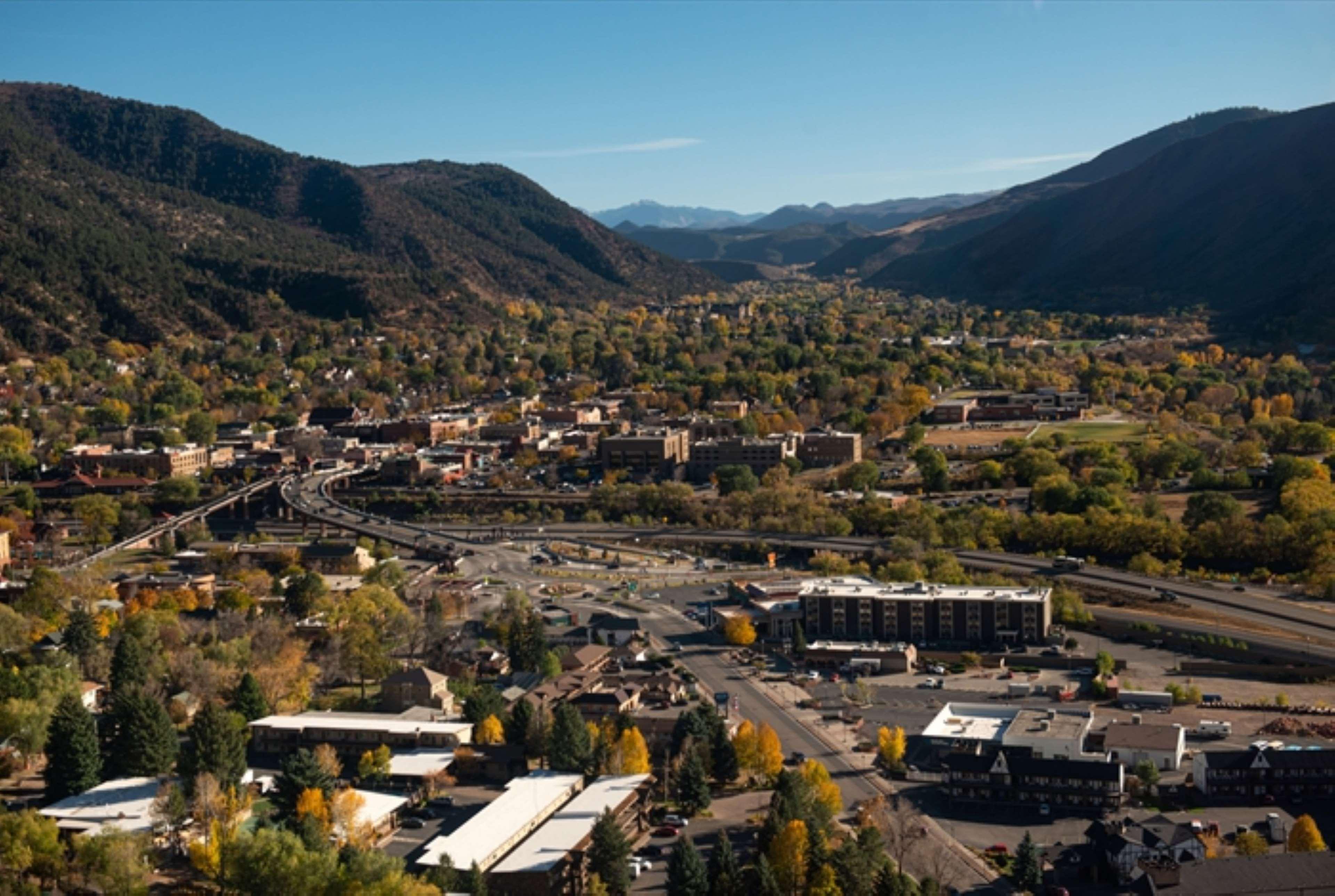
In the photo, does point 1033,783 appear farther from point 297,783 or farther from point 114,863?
point 114,863

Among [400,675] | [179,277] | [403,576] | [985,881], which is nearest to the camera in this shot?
[985,881]

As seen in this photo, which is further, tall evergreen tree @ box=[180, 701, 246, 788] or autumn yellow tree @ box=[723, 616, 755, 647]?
autumn yellow tree @ box=[723, 616, 755, 647]

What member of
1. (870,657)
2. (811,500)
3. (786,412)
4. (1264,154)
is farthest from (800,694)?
(1264,154)

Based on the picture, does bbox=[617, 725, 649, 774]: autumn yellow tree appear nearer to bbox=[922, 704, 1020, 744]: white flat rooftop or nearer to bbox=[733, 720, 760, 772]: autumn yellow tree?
bbox=[733, 720, 760, 772]: autumn yellow tree

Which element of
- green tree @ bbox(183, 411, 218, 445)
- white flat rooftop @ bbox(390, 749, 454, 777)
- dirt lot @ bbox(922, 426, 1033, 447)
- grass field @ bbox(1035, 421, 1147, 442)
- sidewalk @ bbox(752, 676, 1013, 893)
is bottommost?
sidewalk @ bbox(752, 676, 1013, 893)

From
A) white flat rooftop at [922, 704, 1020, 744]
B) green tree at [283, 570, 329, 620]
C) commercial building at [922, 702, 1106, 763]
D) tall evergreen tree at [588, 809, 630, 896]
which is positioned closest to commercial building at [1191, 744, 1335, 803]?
commercial building at [922, 702, 1106, 763]

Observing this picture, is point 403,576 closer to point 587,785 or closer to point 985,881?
point 587,785
